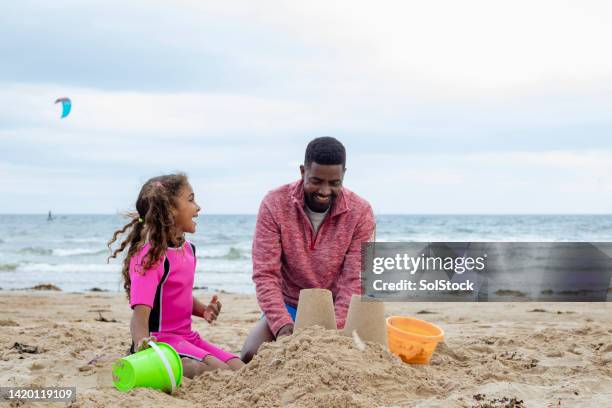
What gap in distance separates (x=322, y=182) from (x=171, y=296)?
1.15 metres

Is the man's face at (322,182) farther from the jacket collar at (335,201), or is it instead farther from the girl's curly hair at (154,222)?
the girl's curly hair at (154,222)

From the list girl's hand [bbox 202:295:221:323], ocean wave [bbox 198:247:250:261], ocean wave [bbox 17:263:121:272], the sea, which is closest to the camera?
girl's hand [bbox 202:295:221:323]

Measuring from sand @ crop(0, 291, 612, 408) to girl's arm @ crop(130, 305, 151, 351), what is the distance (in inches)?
11.8

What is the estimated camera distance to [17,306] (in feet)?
25.0

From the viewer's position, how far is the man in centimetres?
385

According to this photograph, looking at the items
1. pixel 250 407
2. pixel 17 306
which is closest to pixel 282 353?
pixel 250 407

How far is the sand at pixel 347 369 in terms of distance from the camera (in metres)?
2.82

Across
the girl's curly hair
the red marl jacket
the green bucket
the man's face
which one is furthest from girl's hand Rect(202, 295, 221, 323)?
the man's face

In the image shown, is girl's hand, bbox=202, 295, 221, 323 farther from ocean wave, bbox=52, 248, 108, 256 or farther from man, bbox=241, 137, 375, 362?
ocean wave, bbox=52, 248, 108, 256

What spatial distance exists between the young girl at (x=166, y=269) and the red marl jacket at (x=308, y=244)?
0.44 m

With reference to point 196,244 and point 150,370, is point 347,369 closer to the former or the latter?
point 150,370

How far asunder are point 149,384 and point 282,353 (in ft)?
2.33

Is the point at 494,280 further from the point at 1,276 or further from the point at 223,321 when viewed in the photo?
the point at 1,276

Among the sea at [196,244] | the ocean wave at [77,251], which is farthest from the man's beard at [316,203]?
the ocean wave at [77,251]
